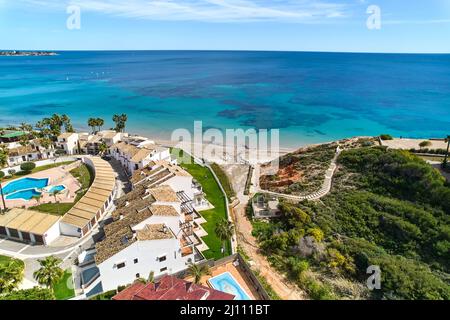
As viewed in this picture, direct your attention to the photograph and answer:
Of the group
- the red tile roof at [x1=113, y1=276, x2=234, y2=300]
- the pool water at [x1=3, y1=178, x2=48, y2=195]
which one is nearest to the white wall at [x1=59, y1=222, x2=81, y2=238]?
the red tile roof at [x1=113, y1=276, x2=234, y2=300]

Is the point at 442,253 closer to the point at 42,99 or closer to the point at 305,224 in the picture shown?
the point at 305,224

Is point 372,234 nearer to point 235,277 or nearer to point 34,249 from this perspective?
point 235,277

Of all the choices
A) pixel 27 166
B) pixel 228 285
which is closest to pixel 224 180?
pixel 228 285

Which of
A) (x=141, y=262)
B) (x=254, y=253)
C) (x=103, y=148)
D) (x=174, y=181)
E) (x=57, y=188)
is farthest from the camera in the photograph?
(x=103, y=148)

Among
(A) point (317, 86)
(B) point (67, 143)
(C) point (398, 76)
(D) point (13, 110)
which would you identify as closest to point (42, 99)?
(D) point (13, 110)

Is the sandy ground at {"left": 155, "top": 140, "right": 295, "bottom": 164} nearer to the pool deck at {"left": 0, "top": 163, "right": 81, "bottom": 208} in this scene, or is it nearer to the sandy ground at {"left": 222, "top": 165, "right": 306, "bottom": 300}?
the sandy ground at {"left": 222, "top": 165, "right": 306, "bottom": 300}

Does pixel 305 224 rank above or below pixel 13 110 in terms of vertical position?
below

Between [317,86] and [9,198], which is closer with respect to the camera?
[9,198]
